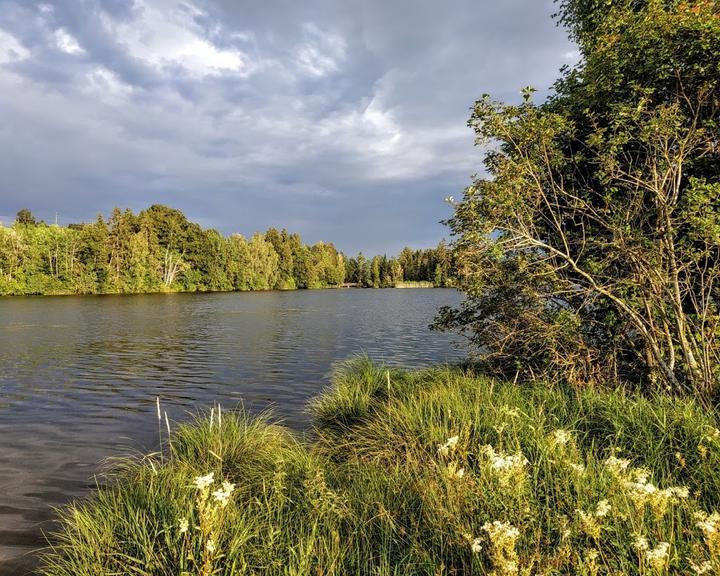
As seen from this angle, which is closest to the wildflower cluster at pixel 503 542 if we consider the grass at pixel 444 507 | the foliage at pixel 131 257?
the grass at pixel 444 507

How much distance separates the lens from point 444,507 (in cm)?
414

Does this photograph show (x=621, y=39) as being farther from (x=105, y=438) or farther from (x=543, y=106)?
(x=105, y=438)

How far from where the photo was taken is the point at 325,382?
16281 mm

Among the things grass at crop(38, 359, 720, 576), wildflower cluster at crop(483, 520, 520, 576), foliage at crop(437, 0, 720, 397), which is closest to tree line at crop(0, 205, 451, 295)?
foliage at crop(437, 0, 720, 397)

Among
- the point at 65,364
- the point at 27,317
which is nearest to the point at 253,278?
A: the point at 27,317

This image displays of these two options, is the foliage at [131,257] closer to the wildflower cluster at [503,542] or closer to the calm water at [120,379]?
the calm water at [120,379]

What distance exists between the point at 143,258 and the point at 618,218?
85920mm

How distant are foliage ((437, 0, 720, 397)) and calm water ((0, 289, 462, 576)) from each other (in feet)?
20.4

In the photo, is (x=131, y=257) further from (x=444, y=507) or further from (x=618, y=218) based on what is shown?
(x=444, y=507)

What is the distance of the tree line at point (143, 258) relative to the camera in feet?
238

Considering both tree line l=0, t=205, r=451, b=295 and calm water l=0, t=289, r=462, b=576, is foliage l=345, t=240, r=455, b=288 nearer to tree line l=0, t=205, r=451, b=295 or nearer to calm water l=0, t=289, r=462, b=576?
tree line l=0, t=205, r=451, b=295


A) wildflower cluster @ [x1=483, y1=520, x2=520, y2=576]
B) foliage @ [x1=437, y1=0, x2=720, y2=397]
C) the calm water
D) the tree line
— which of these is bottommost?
the calm water

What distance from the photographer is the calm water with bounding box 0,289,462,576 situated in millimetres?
7777

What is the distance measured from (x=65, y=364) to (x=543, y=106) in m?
20.4
